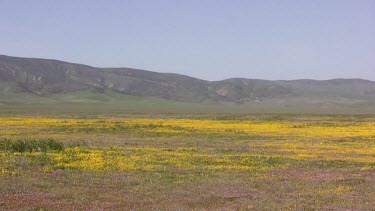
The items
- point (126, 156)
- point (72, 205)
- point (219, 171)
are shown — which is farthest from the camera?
point (126, 156)

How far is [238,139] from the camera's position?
126ft

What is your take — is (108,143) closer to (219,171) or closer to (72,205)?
(219,171)

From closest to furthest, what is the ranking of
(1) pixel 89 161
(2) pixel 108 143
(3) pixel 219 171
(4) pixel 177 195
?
(4) pixel 177 195 → (3) pixel 219 171 → (1) pixel 89 161 → (2) pixel 108 143

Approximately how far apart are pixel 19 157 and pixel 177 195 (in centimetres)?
1033

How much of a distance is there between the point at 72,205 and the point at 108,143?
63.8 feet

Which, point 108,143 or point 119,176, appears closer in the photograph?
point 119,176

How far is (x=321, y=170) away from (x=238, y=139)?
56.2ft

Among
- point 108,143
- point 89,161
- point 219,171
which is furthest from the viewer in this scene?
point 108,143

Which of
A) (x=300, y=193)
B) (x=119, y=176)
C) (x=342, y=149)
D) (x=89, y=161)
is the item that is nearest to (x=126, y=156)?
(x=89, y=161)

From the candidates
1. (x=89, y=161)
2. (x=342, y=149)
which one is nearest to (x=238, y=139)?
(x=342, y=149)

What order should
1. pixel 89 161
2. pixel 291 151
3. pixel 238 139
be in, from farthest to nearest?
pixel 238 139 → pixel 291 151 → pixel 89 161

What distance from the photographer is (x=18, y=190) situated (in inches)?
620

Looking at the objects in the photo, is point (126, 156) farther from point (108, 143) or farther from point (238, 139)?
point (238, 139)

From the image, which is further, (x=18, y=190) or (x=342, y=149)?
(x=342, y=149)
